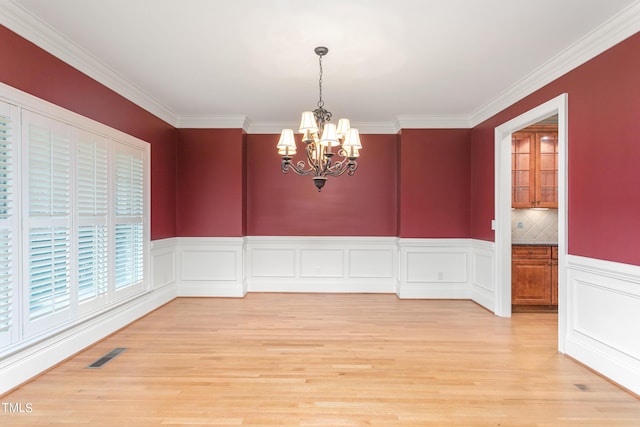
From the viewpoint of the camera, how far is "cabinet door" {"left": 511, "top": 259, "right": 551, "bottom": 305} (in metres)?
4.59

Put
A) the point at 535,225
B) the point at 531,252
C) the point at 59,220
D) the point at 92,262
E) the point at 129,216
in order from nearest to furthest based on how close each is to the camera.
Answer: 1. the point at 59,220
2. the point at 92,262
3. the point at 129,216
4. the point at 531,252
5. the point at 535,225

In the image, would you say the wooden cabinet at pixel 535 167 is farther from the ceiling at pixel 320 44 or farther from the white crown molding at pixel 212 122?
the white crown molding at pixel 212 122

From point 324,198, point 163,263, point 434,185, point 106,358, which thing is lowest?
point 106,358

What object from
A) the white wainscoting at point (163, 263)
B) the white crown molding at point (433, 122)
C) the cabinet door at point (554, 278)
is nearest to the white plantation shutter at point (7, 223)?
the white wainscoting at point (163, 263)

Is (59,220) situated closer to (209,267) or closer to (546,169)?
(209,267)

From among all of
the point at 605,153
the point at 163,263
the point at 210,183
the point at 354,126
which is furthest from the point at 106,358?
the point at 605,153

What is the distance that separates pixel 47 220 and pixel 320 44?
2792 millimetres

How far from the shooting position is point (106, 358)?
306 centimetres

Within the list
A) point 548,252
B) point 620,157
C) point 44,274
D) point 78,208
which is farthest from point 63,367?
point 548,252

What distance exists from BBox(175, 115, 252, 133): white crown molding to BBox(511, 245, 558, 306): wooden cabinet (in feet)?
14.6

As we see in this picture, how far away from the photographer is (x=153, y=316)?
4.34 m

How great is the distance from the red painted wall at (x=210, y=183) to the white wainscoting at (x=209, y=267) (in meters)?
0.16

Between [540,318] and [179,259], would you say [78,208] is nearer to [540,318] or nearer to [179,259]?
[179,259]

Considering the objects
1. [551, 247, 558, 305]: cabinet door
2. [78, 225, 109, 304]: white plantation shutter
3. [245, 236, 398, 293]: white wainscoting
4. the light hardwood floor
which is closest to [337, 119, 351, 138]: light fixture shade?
the light hardwood floor
